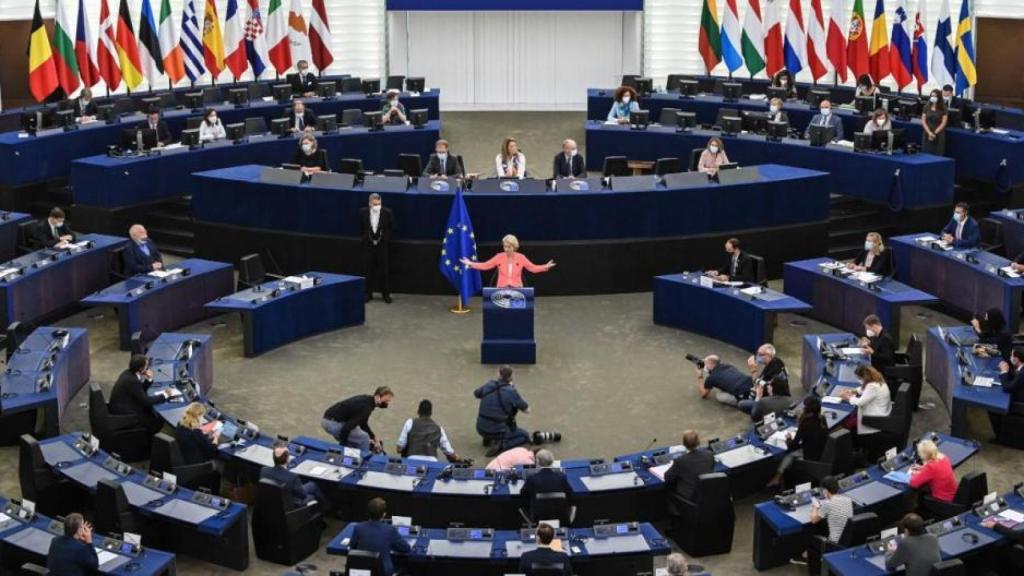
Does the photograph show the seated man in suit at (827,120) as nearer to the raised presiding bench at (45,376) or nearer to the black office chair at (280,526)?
the raised presiding bench at (45,376)

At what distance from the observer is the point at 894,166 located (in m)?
27.9

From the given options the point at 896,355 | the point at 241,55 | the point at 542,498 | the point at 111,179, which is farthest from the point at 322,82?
the point at 542,498

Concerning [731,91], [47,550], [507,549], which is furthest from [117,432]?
[731,91]

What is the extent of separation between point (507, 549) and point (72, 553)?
4168mm

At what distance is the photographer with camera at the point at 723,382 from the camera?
67.4 feet

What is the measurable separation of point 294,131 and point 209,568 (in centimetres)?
1622

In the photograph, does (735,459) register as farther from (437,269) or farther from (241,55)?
(241,55)

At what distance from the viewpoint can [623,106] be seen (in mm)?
32594

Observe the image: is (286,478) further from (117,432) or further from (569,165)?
(569,165)

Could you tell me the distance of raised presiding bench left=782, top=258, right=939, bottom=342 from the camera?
2280 centimetres

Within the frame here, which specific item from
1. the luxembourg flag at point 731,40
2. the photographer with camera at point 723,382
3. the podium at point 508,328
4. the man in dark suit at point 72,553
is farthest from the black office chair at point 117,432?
the luxembourg flag at point 731,40

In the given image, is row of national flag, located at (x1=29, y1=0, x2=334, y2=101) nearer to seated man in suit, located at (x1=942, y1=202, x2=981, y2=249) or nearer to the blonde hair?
the blonde hair

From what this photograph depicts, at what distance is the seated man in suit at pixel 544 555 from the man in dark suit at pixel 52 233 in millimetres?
13062

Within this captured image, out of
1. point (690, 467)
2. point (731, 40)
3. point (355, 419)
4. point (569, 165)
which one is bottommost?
point (690, 467)
